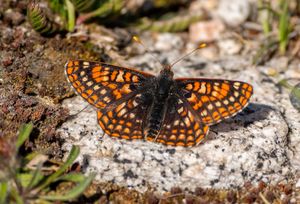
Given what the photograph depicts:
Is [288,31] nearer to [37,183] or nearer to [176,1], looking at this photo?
[176,1]

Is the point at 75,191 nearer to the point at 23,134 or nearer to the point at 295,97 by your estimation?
the point at 23,134

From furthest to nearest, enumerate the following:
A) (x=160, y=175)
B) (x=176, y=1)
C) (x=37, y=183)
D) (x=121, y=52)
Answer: (x=176, y=1), (x=121, y=52), (x=160, y=175), (x=37, y=183)

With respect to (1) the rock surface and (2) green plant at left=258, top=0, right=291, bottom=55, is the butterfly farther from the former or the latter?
(2) green plant at left=258, top=0, right=291, bottom=55

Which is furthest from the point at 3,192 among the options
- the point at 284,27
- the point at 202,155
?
the point at 284,27

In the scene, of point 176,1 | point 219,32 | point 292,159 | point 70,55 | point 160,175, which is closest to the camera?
point 160,175

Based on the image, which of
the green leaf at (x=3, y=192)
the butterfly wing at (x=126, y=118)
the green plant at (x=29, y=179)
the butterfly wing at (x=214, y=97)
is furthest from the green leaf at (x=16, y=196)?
the butterfly wing at (x=214, y=97)

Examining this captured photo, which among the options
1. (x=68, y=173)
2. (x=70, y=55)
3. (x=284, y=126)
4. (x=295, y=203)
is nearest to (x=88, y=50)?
(x=70, y=55)

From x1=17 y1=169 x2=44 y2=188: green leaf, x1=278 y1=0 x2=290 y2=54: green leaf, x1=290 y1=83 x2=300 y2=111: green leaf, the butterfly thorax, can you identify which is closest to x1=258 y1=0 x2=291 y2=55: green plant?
x1=278 y1=0 x2=290 y2=54: green leaf
